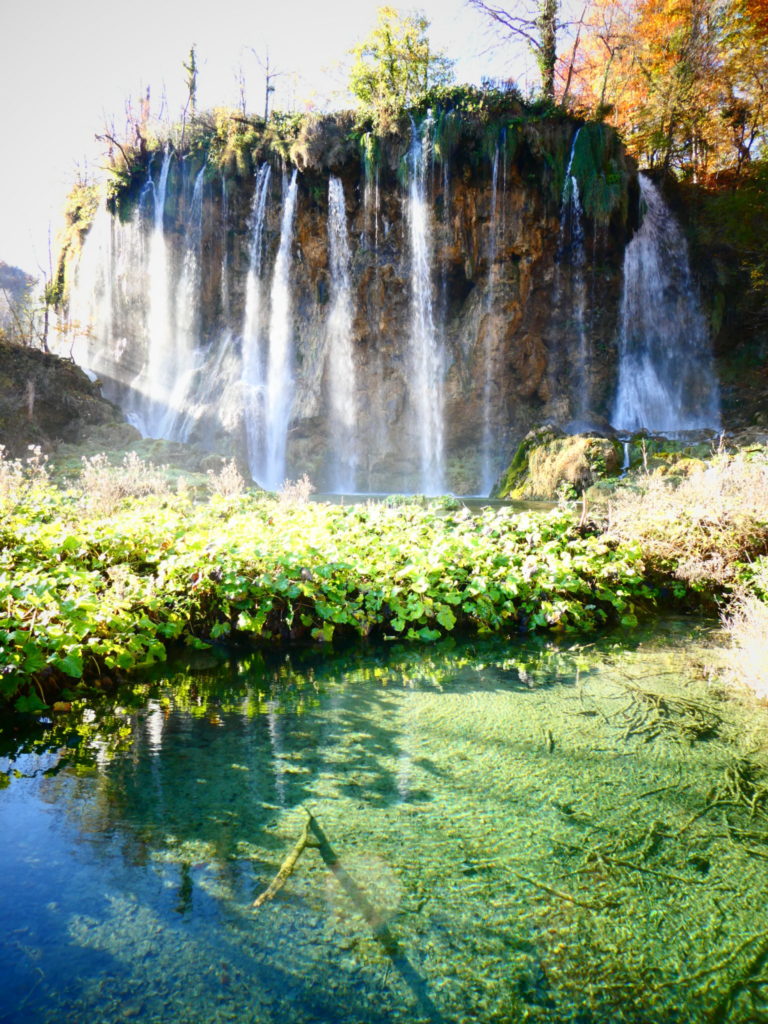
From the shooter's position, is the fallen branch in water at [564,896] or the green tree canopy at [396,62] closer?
the fallen branch in water at [564,896]

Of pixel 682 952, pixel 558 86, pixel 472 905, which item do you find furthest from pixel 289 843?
pixel 558 86

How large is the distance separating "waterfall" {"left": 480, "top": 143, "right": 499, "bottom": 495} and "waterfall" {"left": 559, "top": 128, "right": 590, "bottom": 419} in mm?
2184

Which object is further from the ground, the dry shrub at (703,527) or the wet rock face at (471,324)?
the wet rock face at (471,324)

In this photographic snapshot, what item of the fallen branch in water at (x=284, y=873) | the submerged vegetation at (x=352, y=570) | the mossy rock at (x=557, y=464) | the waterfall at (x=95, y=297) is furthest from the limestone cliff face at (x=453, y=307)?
the fallen branch in water at (x=284, y=873)

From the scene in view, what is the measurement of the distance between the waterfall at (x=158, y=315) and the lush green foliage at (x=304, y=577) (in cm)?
1974

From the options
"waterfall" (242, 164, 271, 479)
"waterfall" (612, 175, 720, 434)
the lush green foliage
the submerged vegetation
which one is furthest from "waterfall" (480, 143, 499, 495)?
the lush green foliage

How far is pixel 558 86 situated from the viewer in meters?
26.4

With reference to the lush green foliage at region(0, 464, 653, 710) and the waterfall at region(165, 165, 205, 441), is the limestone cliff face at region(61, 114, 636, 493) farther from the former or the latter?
the lush green foliage at region(0, 464, 653, 710)

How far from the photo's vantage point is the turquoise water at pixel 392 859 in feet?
5.91

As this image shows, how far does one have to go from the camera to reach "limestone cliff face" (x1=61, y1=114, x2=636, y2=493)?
2006 centimetres

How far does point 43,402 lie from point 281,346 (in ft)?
26.9

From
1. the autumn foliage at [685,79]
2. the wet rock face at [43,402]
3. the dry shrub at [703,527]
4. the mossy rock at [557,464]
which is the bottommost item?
the dry shrub at [703,527]

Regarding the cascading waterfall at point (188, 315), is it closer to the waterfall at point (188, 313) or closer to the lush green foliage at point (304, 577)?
the waterfall at point (188, 313)

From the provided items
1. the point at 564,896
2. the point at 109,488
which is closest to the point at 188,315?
the point at 109,488
